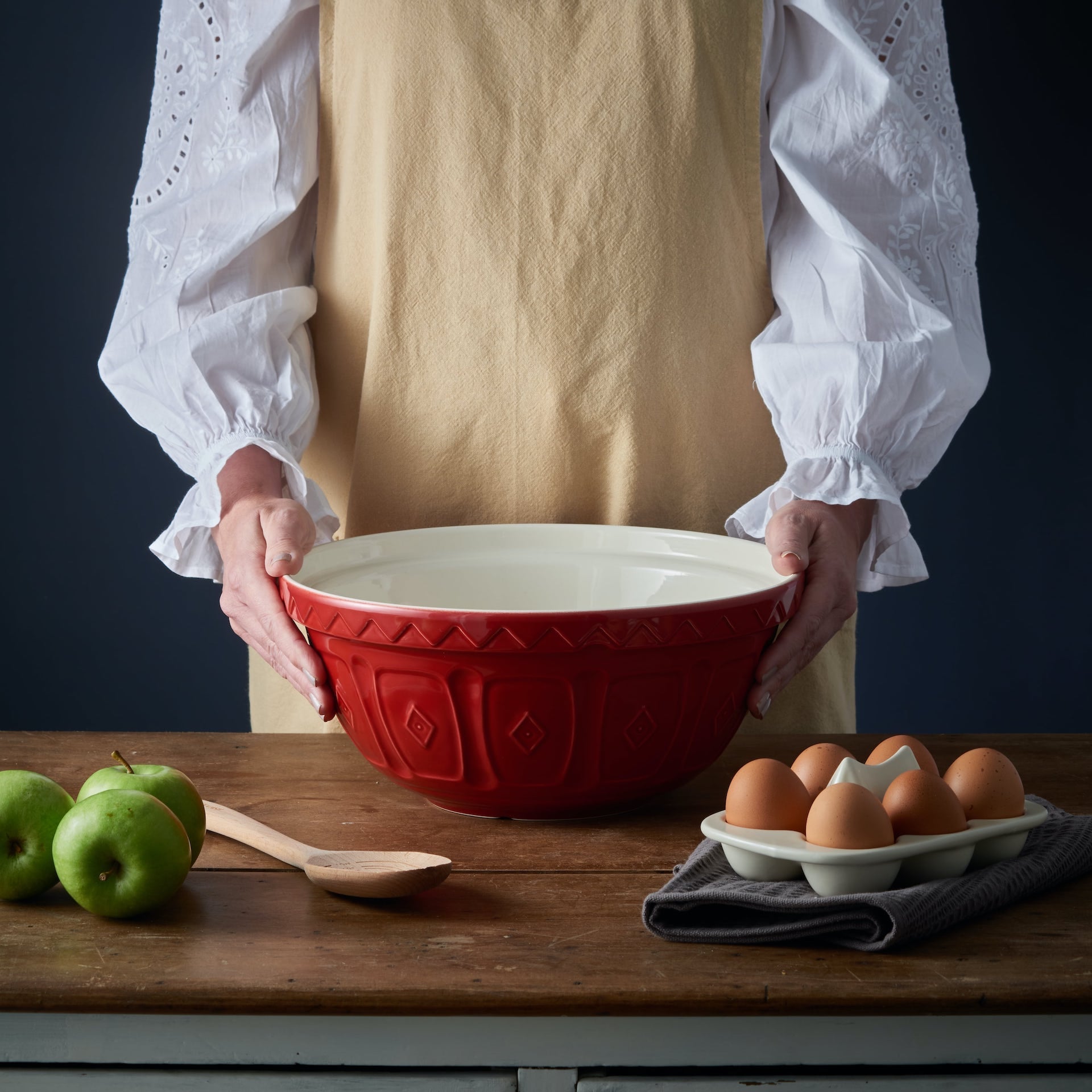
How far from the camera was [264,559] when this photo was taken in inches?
34.2

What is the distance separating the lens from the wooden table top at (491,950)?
1.85ft

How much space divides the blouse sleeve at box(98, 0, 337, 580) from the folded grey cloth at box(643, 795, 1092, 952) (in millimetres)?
475

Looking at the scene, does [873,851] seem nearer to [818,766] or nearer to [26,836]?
[818,766]


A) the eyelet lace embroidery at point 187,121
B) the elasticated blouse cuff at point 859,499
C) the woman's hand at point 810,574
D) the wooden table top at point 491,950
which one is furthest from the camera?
the eyelet lace embroidery at point 187,121

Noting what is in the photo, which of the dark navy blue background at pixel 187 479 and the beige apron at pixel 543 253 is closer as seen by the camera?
the beige apron at pixel 543 253

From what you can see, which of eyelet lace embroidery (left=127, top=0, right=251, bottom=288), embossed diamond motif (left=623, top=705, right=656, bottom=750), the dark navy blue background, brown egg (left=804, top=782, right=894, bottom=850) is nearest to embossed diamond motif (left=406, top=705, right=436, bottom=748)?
embossed diamond motif (left=623, top=705, right=656, bottom=750)

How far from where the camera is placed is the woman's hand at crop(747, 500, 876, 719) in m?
0.80

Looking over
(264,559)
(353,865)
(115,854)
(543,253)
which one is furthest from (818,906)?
(543,253)

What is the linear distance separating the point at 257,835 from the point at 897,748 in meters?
0.38

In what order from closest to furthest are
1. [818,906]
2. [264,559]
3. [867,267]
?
[818,906]
[264,559]
[867,267]

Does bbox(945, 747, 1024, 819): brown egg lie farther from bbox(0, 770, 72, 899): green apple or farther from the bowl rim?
bbox(0, 770, 72, 899): green apple

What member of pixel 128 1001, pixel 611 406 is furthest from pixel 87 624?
pixel 128 1001

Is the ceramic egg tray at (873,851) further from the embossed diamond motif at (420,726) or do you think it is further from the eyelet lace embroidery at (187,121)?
the eyelet lace embroidery at (187,121)

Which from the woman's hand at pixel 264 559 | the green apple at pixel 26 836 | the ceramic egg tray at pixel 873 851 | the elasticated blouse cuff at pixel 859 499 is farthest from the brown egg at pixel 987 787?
the green apple at pixel 26 836
